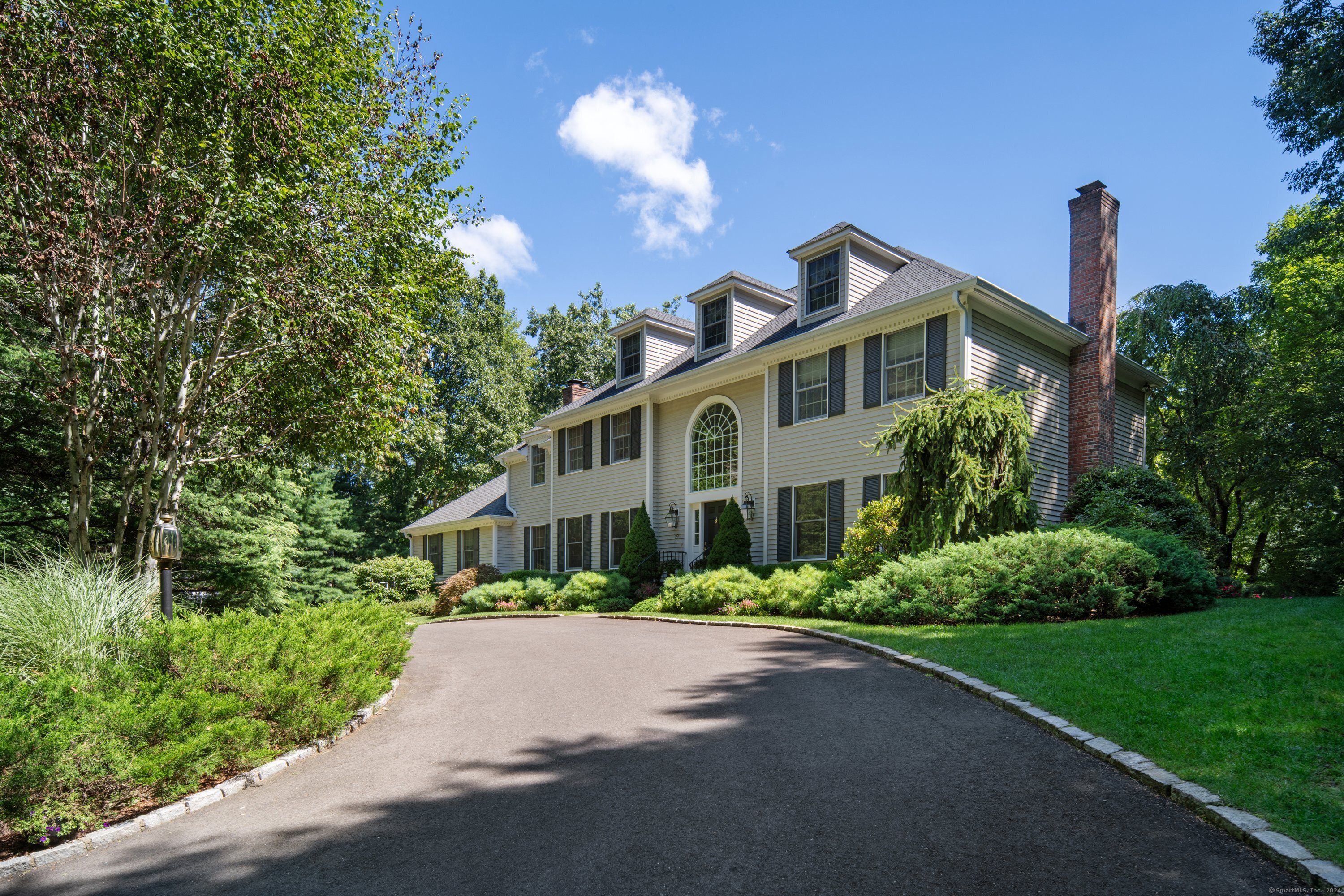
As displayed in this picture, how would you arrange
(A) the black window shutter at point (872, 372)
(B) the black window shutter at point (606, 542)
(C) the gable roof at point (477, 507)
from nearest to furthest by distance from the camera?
(A) the black window shutter at point (872, 372) < (B) the black window shutter at point (606, 542) < (C) the gable roof at point (477, 507)

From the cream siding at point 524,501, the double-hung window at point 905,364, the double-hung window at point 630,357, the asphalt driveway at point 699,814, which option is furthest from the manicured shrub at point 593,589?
the asphalt driveway at point 699,814

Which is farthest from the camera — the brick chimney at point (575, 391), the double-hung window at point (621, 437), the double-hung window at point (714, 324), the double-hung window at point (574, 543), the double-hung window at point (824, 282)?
the brick chimney at point (575, 391)

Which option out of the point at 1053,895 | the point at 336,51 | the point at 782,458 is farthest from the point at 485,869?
the point at 782,458

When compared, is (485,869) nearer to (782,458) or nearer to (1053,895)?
(1053,895)

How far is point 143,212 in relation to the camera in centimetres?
937

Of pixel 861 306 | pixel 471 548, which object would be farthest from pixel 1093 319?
pixel 471 548

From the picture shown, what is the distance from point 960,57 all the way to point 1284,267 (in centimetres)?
2117

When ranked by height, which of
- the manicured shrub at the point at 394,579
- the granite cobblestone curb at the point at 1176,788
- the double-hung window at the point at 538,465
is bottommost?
the manicured shrub at the point at 394,579

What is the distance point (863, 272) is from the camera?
17.3 meters

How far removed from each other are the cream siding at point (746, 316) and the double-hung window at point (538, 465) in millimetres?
9988

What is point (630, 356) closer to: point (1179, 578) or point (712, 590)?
point (712, 590)

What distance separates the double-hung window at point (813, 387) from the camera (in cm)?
1666

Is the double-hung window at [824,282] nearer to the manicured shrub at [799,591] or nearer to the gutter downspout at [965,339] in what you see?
the gutter downspout at [965,339]

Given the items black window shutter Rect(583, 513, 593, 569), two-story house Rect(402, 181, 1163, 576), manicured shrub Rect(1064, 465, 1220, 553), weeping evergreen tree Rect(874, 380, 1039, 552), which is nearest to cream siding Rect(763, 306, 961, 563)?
two-story house Rect(402, 181, 1163, 576)
